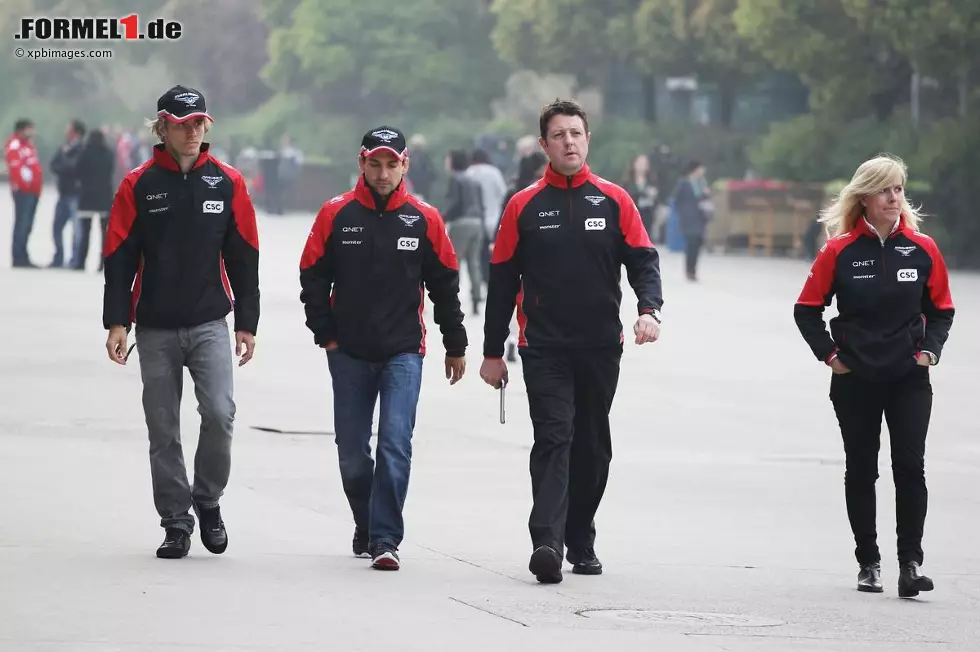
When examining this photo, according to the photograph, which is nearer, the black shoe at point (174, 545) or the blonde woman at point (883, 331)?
the blonde woman at point (883, 331)

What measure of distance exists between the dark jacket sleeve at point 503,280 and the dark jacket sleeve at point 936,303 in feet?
5.15

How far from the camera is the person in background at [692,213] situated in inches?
1265

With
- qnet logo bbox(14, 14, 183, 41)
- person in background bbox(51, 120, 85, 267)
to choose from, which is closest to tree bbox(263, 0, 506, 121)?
qnet logo bbox(14, 14, 183, 41)

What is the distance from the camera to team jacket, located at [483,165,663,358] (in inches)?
345

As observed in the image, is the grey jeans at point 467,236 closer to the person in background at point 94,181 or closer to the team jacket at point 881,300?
the person in background at point 94,181

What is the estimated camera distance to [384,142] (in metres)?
8.85

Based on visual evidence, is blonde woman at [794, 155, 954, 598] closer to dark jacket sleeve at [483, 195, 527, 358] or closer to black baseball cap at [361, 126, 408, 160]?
dark jacket sleeve at [483, 195, 527, 358]

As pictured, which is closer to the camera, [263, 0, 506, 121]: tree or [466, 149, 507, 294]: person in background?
[466, 149, 507, 294]: person in background

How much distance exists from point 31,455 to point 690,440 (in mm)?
4247

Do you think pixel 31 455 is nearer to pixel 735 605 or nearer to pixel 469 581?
pixel 469 581

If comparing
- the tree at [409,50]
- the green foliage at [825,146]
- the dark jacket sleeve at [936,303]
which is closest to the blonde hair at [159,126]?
the dark jacket sleeve at [936,303]

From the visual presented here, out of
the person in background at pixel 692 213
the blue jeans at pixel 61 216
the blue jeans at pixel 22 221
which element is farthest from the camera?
the person in background at pixel 692 213

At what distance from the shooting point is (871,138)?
129ft

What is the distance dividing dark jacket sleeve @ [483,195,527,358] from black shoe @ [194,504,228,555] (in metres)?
1.25
